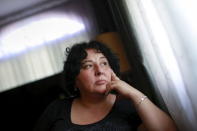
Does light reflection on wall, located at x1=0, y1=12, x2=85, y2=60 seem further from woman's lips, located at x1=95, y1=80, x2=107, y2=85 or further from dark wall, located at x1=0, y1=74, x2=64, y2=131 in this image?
woman's lips, located at x1=95, y1=80, x2=107, y2=85

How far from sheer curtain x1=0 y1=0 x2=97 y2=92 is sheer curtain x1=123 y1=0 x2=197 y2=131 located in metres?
1.31

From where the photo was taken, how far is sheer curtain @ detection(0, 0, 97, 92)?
7.77 ft

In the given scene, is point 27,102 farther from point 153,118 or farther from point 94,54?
point 153,118

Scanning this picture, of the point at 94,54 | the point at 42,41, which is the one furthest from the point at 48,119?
the point at 42,41

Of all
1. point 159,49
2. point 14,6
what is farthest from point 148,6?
point 14,6

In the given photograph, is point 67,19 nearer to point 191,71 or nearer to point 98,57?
point 98,57

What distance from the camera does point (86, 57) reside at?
116cm

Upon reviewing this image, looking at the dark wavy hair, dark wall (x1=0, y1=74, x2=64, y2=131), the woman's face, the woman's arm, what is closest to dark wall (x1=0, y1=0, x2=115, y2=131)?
dark wall (x1=0, y1=74, x2=64, y2=131)

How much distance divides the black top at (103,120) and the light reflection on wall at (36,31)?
130cm

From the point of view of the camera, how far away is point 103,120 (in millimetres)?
1063

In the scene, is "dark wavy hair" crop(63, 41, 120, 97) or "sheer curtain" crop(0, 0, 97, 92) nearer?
"dark wavy hair" crop(63, 41, 120, 97)

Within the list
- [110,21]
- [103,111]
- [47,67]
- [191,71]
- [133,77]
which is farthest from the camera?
[47,67]

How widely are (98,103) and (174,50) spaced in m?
0.41

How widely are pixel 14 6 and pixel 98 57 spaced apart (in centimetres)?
162
